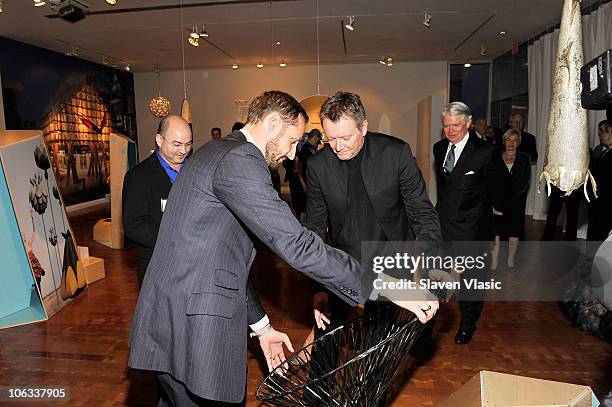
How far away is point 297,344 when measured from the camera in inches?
140

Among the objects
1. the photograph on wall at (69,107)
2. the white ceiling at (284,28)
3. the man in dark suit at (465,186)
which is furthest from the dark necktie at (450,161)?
A: the photograph on wall at (69,107)

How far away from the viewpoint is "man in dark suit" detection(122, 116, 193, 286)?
8.94 feet

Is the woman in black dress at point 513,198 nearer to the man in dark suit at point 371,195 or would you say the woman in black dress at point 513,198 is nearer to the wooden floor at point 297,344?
the wooden floor at point 297,344

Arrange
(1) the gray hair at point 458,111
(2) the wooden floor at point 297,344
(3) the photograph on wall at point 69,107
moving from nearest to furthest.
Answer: (2) the wooden floor at point 297,344, (1) the gray hair at point 458,111, (3) the photograph on wall at point 69,107

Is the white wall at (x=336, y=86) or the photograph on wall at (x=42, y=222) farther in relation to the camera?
the white wall at (x=336, y=86)

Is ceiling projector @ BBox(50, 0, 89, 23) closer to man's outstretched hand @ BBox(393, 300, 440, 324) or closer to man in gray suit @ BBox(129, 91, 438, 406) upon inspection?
man in gray suit @ BBox(129, 91, 438, 406)

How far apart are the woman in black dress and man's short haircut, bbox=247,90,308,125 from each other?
430cm

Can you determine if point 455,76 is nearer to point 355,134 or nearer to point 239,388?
point 355,134

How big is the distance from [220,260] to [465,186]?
2456 millimetres

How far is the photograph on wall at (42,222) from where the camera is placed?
3.94m

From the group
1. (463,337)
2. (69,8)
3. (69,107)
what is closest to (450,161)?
(463,337)

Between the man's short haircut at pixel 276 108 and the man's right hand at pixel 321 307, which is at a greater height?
the man's short haircut at pixel 276 108

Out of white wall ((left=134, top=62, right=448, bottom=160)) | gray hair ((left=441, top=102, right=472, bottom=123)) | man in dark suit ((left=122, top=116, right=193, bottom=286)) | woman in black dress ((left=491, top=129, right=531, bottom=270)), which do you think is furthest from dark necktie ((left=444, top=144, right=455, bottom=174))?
white wall ((left=134, top=62, right=448, bottom=160))

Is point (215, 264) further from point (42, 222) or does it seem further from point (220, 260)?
point (42, 222)
